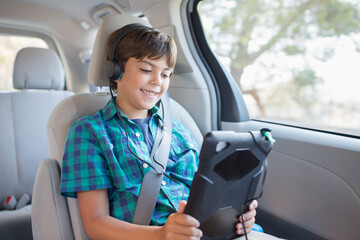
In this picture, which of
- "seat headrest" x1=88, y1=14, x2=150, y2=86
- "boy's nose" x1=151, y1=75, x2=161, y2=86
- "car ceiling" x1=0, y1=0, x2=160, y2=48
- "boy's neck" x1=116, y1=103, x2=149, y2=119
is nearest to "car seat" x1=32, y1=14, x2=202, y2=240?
"seat headrest" x1=88, y1=14, x2=150, y2=86

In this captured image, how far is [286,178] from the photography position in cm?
144

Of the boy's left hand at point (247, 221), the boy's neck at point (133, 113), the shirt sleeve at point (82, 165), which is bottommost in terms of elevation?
the boy's left hand at point (247, 221)

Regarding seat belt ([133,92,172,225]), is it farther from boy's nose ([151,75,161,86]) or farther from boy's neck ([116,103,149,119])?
boy's nose ([151,75,161,86])

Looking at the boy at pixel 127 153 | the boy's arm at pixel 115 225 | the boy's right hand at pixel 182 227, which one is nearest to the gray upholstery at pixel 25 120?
the boy at pixel 127 153

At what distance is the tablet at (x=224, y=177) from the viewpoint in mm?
678

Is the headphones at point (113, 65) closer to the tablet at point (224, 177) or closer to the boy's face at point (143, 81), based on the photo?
the boy's face at point (143, 81)

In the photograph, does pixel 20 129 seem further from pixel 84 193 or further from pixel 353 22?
pixel 353 22

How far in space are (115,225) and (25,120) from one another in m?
1.36

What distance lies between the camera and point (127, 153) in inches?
41.8

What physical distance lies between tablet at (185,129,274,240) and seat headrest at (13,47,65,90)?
1.74 metres

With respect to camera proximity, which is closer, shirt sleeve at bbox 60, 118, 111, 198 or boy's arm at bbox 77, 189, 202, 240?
boy's arm at bbox 77, 189, 202, 240

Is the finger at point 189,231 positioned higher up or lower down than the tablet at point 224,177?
lower down

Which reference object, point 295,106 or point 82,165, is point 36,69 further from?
point 295,106

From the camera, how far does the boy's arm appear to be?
733mm
